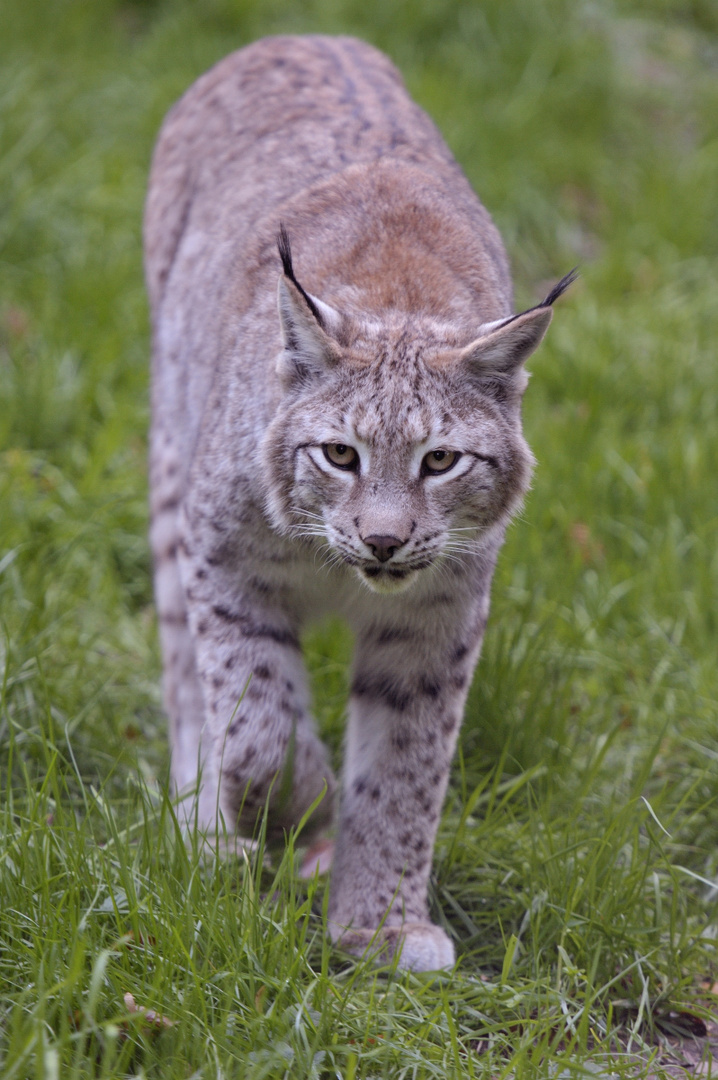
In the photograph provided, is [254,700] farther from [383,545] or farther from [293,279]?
[293,279]

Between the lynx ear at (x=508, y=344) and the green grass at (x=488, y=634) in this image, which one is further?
the lynx ear at (x=508, y=344)

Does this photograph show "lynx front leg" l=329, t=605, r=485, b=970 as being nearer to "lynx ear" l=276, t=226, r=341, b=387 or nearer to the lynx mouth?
the lynx mouth

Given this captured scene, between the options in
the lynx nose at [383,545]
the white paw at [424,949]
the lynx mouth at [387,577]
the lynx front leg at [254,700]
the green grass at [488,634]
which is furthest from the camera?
the lynx front leg at [254,700]

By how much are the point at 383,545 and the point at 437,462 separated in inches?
10.7

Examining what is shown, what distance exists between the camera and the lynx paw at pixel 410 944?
3.38 metres

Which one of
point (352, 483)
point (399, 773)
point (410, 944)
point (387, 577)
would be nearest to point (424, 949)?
point (410, 944)

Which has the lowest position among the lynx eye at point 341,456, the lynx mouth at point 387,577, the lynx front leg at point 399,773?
the lynx front leg at point 399,773

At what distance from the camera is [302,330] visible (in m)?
3.21

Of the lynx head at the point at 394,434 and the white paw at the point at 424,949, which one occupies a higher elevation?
the lynx head at the point at 394,434

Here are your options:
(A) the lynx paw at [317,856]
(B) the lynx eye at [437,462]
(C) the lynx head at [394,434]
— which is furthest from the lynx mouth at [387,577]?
(A) the lynx paw at [317,856]

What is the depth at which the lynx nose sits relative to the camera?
3.03 metres

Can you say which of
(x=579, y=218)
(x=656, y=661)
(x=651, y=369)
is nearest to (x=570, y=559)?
(x=656, y=661)

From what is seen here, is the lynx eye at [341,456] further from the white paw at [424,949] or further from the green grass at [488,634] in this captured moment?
the white paw at [424,949]

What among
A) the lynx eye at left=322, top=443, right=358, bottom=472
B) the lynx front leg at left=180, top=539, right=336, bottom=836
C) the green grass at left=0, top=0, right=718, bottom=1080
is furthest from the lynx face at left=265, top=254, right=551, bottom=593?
the green grass at left=0, top=0, right=718, bottom=1080
